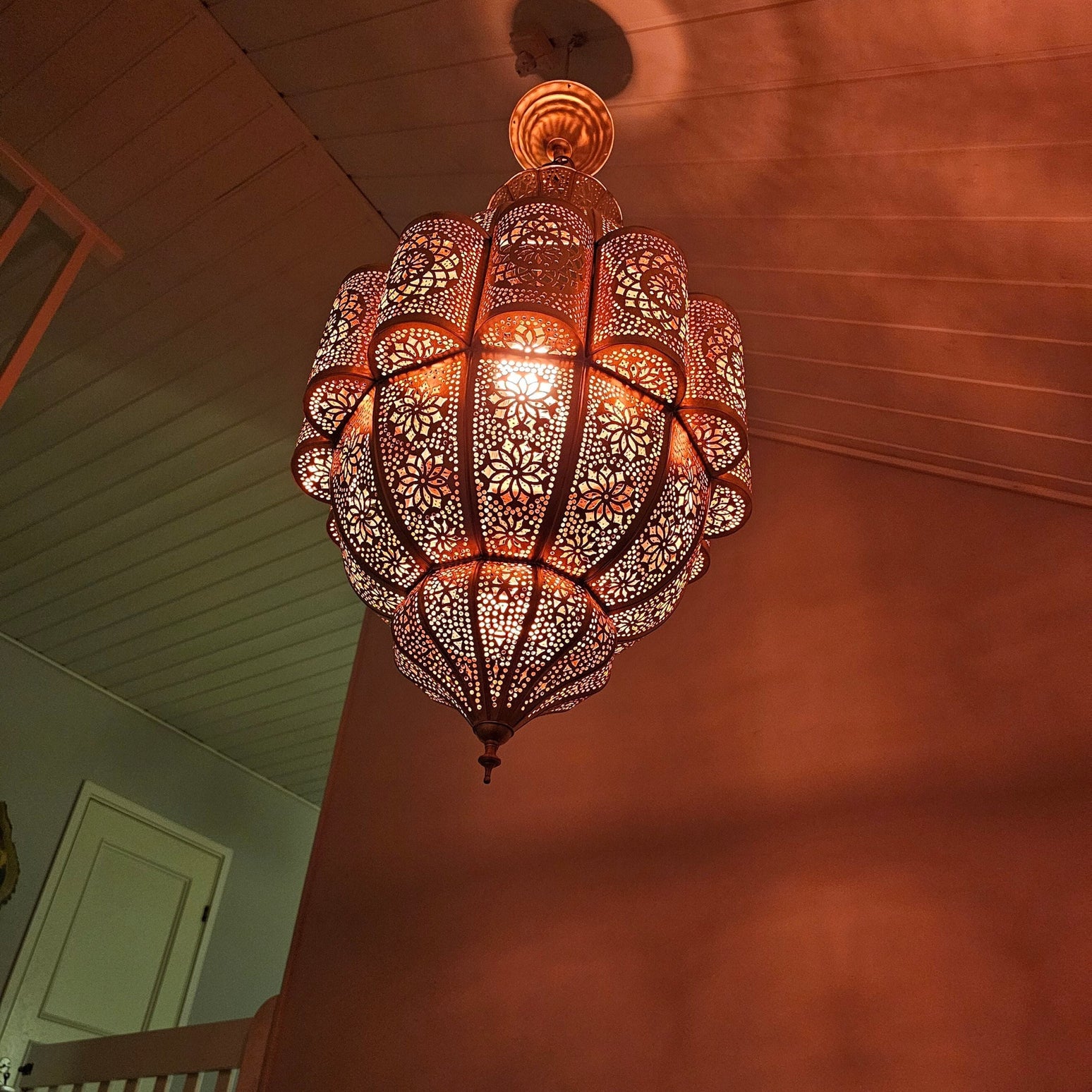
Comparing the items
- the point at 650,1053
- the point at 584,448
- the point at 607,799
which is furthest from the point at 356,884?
the point at 584,448

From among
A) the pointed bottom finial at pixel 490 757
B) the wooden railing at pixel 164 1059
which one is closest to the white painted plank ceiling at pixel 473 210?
the pointed bottom finial at pixel 490 757

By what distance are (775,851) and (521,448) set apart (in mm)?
1302

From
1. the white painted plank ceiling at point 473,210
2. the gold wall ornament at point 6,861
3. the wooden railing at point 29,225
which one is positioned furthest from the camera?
the gold wall ornament at point 6,861

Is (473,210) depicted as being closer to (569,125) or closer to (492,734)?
(569,125)

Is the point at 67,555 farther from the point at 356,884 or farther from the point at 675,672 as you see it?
the point at 675,672

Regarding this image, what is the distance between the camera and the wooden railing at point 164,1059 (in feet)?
8.29

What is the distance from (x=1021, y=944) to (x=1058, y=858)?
175mm

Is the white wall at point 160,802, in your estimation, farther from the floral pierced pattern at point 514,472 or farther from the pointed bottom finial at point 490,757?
the floral pierced pattern at point 514,472

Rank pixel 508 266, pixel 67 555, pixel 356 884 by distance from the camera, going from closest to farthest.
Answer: pixel 508 266 → pixel 356 884 → pixel 67 555

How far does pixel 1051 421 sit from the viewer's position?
196cm

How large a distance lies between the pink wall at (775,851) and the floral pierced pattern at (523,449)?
0.95 m

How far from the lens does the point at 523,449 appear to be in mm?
1194

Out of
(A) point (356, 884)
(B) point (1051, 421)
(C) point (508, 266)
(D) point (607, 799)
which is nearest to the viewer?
(C) point (508, 266)

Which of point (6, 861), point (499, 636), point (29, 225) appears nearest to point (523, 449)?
point (499, 636)
